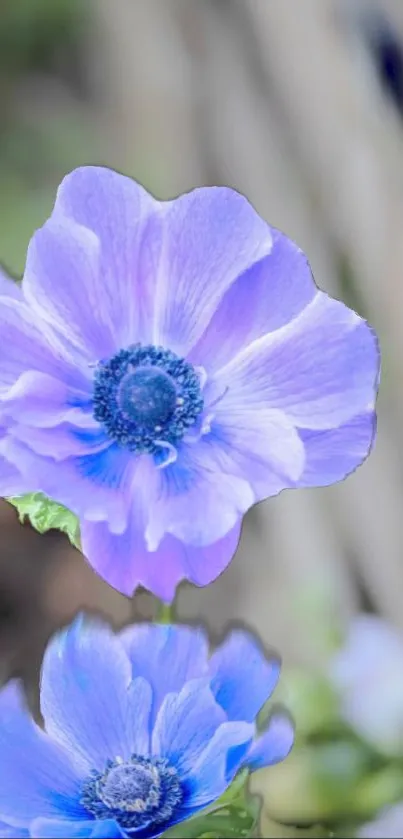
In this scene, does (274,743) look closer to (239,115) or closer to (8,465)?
(8,465)

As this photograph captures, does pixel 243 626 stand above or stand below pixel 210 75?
below

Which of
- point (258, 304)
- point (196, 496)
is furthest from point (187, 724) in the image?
point (258, 304)

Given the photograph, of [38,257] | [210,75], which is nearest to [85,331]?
[38,257]

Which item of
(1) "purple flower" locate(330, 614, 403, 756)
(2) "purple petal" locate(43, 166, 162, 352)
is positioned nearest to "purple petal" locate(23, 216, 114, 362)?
(2) "purple petal" locate(43, 166, 162, 352)

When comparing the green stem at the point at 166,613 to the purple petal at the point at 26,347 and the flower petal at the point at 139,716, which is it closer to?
the flower petal at the point at 139,716

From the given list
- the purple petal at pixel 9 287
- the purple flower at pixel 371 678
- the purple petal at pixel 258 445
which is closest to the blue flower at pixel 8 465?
the purple petal at pixel 9 287

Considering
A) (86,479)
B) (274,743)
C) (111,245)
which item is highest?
(111,245)

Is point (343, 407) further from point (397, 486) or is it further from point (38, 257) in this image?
point (38, 257)
